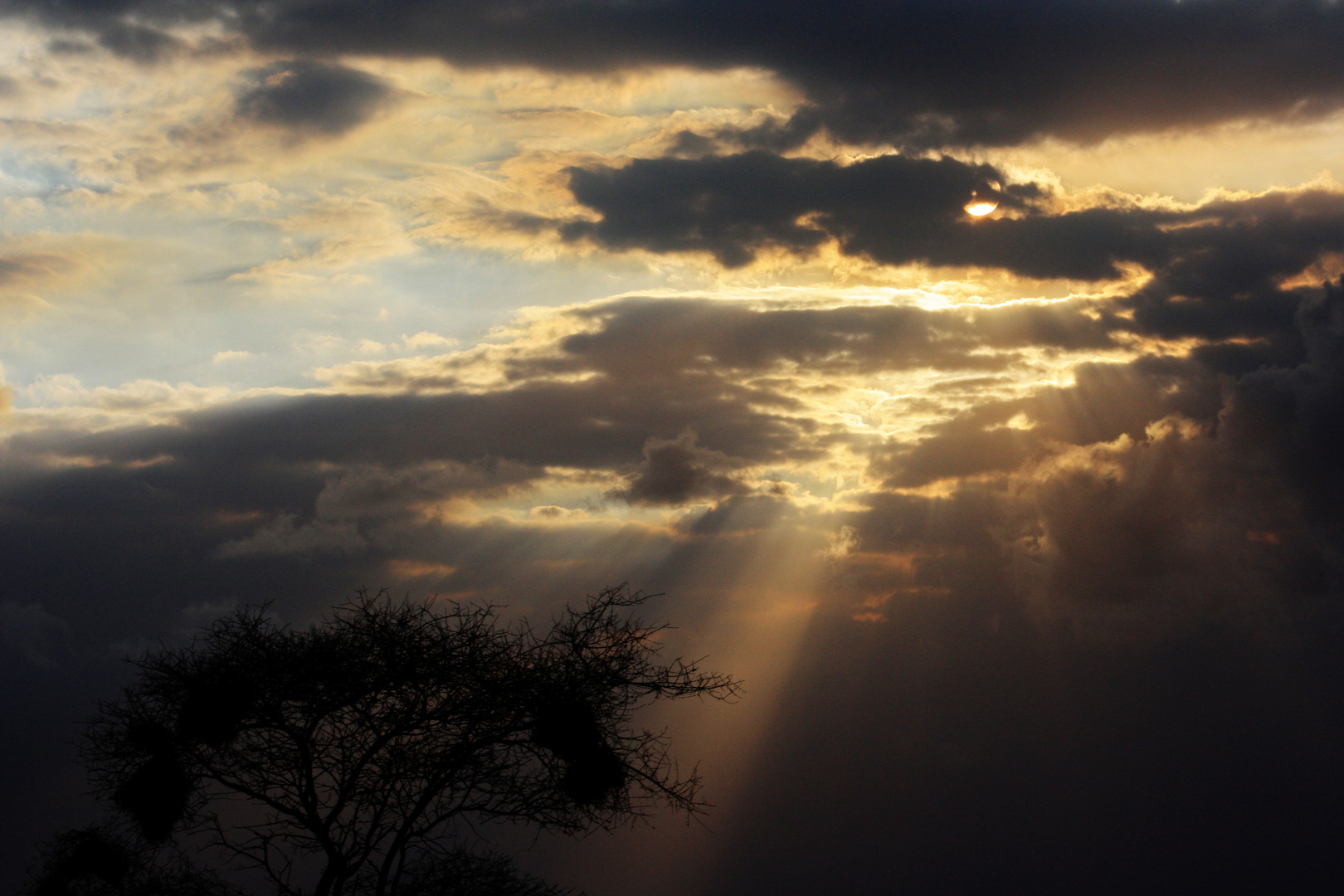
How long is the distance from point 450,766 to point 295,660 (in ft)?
8.57

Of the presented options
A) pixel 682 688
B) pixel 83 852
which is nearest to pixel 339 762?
pixel 682 688

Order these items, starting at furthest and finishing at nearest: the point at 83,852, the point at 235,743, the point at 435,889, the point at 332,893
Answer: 1. the point at 83,852
2. the point at 435,889
3. the point at 235,743
4. the point at 332,893

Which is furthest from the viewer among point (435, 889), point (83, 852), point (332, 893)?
point (83, 852)

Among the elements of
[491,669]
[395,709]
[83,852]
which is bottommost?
[83,852]

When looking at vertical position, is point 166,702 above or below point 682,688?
below

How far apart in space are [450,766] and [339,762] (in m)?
1.53

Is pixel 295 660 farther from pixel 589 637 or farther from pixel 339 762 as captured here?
pixel 589 637

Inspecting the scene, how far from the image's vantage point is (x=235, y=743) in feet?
38.5

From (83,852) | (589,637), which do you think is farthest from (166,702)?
(83,852)

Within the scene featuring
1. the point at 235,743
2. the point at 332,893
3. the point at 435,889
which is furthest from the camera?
the point at 435,889

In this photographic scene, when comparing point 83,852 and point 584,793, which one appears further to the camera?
point 83,852

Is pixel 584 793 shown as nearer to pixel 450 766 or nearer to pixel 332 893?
pixel 450 766

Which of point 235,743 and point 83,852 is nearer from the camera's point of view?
point 235,743

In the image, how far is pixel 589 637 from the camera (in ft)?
38.6
